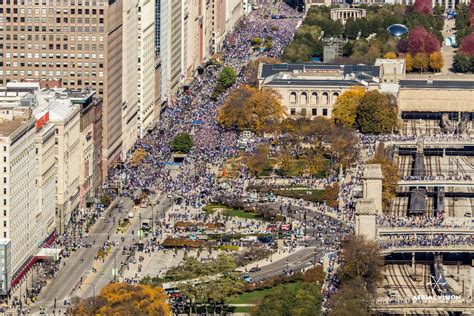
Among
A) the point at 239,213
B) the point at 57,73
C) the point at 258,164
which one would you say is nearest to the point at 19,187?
the point at 239,213

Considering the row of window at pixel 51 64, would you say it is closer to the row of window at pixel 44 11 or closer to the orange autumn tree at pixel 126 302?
the row of window at pixel 44 11

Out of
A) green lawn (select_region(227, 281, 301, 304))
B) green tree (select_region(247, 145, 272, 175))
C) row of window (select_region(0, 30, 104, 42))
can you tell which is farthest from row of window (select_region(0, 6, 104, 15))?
green lawn (select_region(227, 281, 301, 304))

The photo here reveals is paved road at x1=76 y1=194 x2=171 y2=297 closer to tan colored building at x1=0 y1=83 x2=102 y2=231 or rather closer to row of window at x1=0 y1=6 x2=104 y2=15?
tan colored building at x1=0 y1=83 x2=102 y2=231

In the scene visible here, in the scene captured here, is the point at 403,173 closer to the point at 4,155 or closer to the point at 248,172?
the point at 248,172

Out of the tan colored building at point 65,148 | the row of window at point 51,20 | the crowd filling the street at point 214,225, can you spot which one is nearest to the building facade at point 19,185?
the crowd filling the street at point 214,225

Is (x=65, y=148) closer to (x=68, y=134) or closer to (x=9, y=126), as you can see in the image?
(x=68, y=134)
